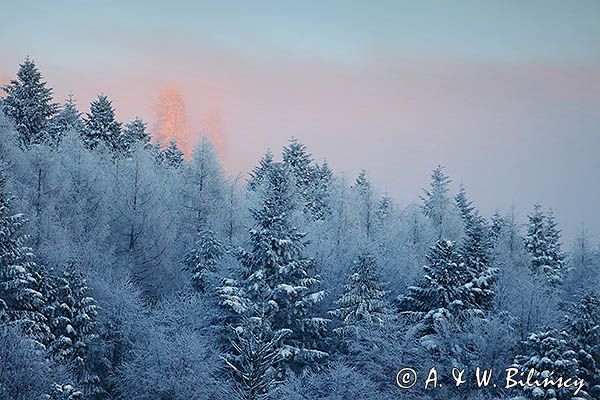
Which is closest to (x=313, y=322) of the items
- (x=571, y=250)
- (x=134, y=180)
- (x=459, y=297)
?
(x=459, y=297)

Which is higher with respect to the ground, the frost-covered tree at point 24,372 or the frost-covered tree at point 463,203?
the frost-covered tree at point 463,203

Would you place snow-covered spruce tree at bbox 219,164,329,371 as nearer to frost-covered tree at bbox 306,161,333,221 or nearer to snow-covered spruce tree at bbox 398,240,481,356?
snow-covered spruce tree at bbox 398,240,481,356

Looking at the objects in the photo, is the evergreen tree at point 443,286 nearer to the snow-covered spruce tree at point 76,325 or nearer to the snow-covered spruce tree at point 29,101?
the snow-covered spruce tree at point 76,325

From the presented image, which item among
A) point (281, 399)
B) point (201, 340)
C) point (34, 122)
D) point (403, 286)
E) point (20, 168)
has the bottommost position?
point (281, 399)

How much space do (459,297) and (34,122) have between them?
4329 centimetres

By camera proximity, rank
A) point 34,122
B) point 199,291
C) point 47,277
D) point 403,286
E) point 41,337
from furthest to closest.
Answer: point 34,122, point 403,286, point 199,291, point 47,277, point 41,337

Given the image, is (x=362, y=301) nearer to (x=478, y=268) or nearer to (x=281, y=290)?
(x=281, y=290)

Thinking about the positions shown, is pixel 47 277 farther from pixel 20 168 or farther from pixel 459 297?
pixel 459 297

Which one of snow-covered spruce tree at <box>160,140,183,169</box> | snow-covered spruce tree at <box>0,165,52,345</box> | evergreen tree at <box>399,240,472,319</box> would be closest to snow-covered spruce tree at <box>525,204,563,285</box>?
evergreen tree at <box>399,240,472,319</box>

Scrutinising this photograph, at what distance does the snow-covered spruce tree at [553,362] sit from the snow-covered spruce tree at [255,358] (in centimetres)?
1168

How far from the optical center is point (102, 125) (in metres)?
62.2

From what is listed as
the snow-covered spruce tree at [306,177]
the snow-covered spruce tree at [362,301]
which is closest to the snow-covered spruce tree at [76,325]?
the snow-covered spruce tree at [362,301]

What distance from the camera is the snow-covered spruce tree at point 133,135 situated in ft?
215

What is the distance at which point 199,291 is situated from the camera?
3978 centimetres
